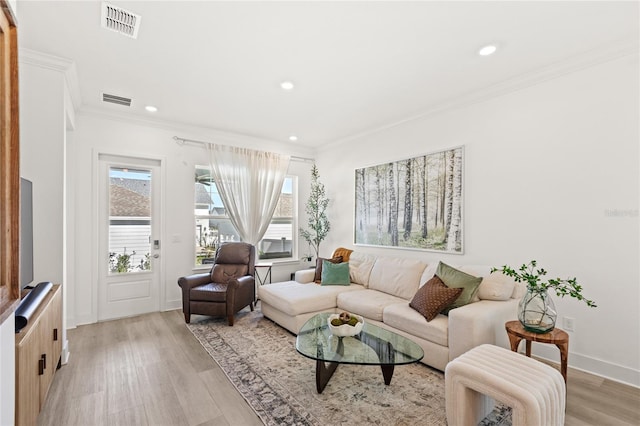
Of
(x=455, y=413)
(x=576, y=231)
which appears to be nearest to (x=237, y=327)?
(x=455, y=413)

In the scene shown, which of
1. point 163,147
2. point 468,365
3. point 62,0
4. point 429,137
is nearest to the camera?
point 468,365

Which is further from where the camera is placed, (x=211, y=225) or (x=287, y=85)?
(x=211, y=225)

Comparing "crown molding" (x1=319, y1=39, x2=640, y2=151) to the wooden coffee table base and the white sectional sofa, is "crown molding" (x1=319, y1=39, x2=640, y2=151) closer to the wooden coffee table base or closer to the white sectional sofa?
the white sectional sofa

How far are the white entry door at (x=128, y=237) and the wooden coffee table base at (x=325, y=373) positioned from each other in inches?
118

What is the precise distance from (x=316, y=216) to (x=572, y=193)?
350cm

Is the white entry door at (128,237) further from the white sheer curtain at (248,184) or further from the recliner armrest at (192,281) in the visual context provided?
the white sheer curtain at (248,184)

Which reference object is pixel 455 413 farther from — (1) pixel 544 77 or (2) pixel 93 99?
(2) pixel 93 99

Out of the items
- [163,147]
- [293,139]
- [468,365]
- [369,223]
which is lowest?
[468,365]

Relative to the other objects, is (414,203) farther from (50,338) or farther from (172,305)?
(50,338)

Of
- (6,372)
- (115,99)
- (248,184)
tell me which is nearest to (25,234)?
(6,372)

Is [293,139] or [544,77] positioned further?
[293,139]

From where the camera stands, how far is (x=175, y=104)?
3.74 m

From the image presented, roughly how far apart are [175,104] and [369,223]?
119 inches

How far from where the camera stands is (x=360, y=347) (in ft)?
7.66
